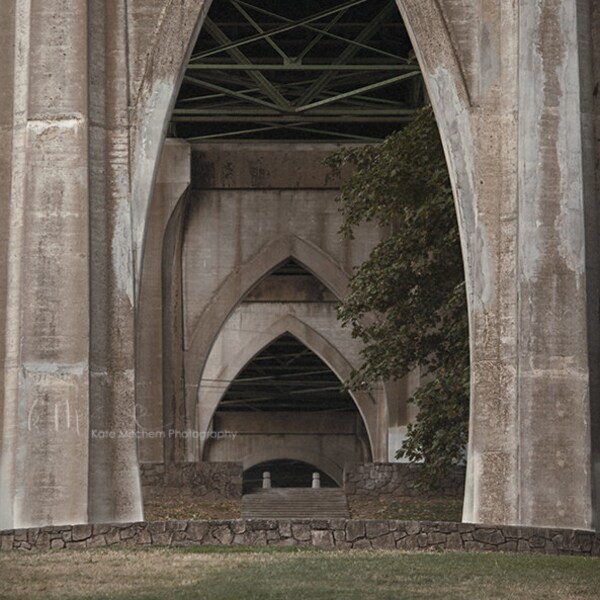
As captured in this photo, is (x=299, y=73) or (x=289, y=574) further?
(x=299, y=73)

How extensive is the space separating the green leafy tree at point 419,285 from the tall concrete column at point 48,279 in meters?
5.55

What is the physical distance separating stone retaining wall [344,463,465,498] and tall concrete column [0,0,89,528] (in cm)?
1102

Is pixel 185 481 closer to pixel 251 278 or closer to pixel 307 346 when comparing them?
pixel 251 278

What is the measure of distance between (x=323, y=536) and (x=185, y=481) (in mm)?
13567

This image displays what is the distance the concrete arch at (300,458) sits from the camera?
56.3 metres

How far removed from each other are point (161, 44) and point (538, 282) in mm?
4849

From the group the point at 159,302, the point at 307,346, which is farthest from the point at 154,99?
the point at 307,346

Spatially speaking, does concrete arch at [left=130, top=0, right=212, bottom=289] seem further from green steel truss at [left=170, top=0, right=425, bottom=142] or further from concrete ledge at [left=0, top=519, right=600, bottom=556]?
green steel truss at [left=170, top=0, right=425, bottom=142]

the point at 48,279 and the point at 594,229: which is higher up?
the point at 594,229

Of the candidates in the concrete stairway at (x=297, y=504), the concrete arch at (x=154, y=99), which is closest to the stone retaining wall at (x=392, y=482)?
the concrete stairway at (x=297, y=504)

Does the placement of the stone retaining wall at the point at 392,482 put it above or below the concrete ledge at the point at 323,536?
above

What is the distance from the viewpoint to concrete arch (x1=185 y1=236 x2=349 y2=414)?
3647cm

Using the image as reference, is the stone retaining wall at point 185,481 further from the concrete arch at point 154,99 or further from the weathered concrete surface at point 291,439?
the weathered concrete surface at point 291,439

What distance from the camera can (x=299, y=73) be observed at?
33844 mm
